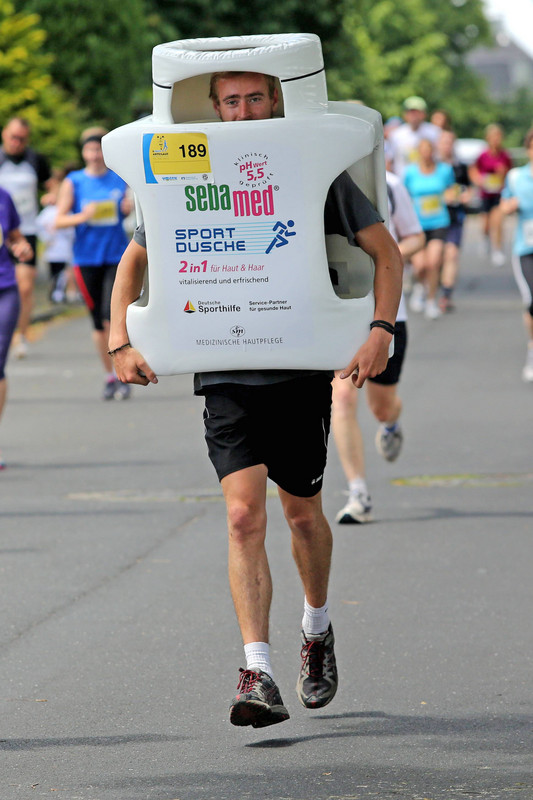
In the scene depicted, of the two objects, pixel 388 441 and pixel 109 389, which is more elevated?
pixel 388 441

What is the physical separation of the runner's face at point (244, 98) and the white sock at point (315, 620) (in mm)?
1520

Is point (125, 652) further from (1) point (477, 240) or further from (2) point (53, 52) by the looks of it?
(1) point (477, 240)

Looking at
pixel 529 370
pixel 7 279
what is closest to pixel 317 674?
pixel 7 279

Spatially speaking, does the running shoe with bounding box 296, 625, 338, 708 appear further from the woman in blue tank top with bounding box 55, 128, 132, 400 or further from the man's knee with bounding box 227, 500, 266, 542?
the woman in blue tank top with bounding box 55, 128, 132, 400

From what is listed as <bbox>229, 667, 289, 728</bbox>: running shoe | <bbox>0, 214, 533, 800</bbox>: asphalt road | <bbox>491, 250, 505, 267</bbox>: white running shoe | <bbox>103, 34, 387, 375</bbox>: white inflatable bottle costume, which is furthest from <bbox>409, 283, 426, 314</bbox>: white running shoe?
<bbox>229, 667, 289, 728</bbox>: running shoe

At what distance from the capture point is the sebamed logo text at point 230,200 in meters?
4.68

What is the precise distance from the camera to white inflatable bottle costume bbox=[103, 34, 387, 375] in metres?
4.61

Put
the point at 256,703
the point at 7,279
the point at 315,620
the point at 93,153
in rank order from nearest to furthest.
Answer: the point at 256,703, the point at 315,620, the point at 7,279, the point at 93,153

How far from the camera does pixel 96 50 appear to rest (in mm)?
27469

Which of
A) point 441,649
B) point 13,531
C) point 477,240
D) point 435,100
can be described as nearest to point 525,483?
point 13,531

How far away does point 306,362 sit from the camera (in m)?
4.74

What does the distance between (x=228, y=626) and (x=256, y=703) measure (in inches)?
62.3

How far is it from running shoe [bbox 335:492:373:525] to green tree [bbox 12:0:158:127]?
19852mm

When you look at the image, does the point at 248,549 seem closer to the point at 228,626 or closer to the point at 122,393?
the point at 228,626
